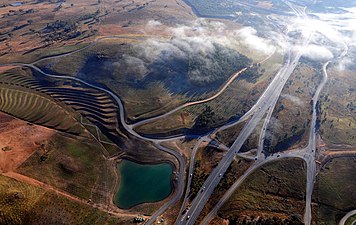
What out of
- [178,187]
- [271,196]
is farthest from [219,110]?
[271,196]

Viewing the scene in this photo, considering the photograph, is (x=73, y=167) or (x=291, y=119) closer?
(x=73, y=167)

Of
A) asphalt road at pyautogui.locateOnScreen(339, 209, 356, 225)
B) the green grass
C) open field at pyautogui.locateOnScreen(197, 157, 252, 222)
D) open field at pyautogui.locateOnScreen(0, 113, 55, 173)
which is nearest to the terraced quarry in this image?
open field at pyautogui.locateOnScreen(0, 113, 55, 173)

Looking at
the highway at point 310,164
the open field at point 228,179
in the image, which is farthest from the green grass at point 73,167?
the highway at point 310,164

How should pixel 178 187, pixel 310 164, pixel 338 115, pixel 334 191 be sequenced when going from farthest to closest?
pixel 338 115 < pixel 310 164 < pixel 334 191 < pixel 178 187

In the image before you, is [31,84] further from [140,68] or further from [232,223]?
[232,223]

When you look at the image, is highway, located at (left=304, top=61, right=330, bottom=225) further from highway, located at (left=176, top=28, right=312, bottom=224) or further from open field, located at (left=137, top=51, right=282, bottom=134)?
open field, located at (left=137, top=51, right=282, bottom=134)

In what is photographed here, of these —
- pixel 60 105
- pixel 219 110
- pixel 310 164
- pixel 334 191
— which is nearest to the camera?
pixel 334 191

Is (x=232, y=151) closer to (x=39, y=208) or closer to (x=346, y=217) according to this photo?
(x=346, y=217)
